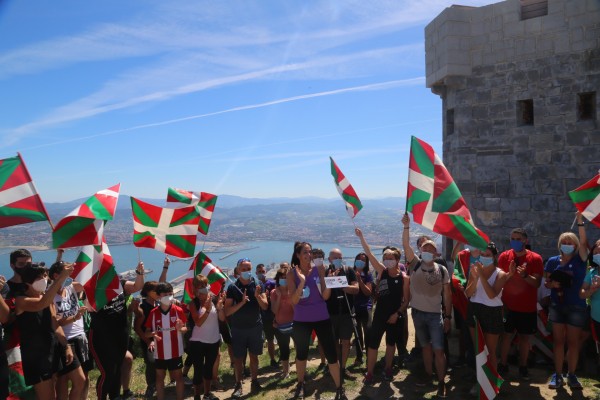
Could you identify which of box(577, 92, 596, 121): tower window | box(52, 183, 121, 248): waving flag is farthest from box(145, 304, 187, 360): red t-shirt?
box(577, 92, 596, 121): tower window

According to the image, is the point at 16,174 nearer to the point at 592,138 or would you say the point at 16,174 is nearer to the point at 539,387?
the point at 539,387

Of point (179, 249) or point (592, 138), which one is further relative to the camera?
point (592, 138)

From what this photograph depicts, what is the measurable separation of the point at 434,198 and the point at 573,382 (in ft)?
9.09

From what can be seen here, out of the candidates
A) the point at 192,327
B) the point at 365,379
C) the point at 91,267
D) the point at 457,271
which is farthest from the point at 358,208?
the point at 91,267

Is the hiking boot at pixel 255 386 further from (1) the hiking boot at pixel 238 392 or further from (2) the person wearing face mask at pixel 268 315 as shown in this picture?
(2) the person wearing face mask at pixel 268 315

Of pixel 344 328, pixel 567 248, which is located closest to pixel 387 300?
pixel 344 328

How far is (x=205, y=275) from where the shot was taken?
660 cm

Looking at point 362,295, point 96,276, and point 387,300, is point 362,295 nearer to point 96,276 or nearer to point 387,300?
point 387,300

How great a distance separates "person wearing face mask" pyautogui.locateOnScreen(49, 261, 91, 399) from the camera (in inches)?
205

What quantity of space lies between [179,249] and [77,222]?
1576 millimetres

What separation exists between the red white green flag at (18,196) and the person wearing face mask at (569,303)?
20.2 feet

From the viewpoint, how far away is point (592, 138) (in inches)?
295

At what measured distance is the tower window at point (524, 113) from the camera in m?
8.08

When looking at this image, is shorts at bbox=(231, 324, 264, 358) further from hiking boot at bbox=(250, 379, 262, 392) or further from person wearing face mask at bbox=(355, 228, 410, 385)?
person wearing face mask at bbox=(355, 228, 410, 385)
